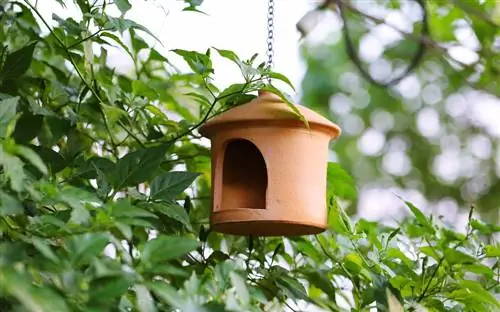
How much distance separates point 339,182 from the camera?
1325 millimetres

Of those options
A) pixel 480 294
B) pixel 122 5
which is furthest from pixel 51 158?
pixel 480 294

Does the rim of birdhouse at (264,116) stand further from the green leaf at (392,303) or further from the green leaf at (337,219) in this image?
the green leaf at (392,303)

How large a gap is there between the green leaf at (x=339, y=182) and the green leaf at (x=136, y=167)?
0.35m

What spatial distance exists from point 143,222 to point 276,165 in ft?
1.16

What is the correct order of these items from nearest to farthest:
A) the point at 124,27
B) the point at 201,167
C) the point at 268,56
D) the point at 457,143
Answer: the point at 124,27, the point at 268,56, the point at 201,167, the point at 457,143

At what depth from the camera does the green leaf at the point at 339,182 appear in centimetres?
131

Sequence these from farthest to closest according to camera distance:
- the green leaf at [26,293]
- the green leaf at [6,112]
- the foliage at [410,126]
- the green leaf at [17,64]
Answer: the foliage at [410,126]
the green leaf at [17,64]
the green leaf at [6,112]
the green leaf at [26,293]

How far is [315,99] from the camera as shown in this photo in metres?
4.44

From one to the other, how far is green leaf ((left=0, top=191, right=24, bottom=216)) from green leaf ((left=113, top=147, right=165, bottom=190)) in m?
0.23

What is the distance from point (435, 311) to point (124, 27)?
540mm

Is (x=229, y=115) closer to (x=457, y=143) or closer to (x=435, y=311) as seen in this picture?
(x=435, y=311)

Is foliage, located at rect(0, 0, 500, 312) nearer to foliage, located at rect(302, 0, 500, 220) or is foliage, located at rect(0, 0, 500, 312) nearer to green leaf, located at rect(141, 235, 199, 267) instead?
green leaf, located at rect(141, 235, 199, 267)

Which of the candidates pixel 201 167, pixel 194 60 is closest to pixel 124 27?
pixel 194 60

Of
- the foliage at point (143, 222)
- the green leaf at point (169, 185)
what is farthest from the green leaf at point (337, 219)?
the green leaf at point (169, 185)
